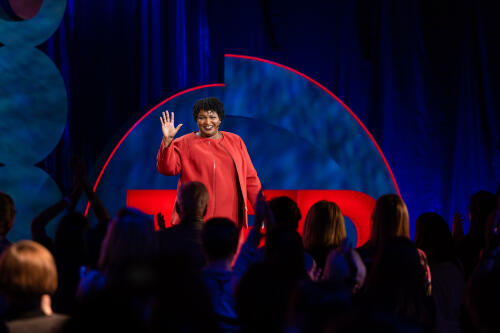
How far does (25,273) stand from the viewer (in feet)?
5.06

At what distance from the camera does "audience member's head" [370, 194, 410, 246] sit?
7.42 ft

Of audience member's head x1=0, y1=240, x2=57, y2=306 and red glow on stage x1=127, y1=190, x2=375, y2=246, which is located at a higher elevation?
red glow on stage x1=127, y1=190, x2=375, y2=246

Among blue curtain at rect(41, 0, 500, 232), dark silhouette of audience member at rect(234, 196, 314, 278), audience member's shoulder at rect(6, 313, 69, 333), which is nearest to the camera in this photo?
audience member's shoulder at rect(6, 313, 69, 333)

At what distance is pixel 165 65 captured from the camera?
4445mm

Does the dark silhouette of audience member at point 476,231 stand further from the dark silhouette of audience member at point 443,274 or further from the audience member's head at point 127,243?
the audience member's head at point 127,243

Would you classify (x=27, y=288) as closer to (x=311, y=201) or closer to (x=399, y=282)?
(x=399, y=282)

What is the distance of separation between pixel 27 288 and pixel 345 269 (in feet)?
3.54

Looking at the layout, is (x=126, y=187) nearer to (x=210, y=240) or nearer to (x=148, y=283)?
(x=210, y=240)

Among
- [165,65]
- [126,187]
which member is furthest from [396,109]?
[126,187]

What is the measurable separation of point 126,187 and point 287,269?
7.14ft

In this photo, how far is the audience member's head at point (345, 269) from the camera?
198 cm

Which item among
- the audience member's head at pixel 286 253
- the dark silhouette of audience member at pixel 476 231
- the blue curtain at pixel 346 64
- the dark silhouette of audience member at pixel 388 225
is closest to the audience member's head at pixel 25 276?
A: the audience member's head at pixel 286 253

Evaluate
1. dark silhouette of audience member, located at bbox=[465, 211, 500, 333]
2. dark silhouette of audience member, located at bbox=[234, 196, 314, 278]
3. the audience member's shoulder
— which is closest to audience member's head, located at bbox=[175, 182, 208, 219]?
dark silhouette of audience member, located at bbox=[234, 196, 314, 278]

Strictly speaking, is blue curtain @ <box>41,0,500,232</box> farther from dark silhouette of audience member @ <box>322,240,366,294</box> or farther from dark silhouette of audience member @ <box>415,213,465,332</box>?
dark silhouette of audience member @ <box>322,240,366,294</box>
